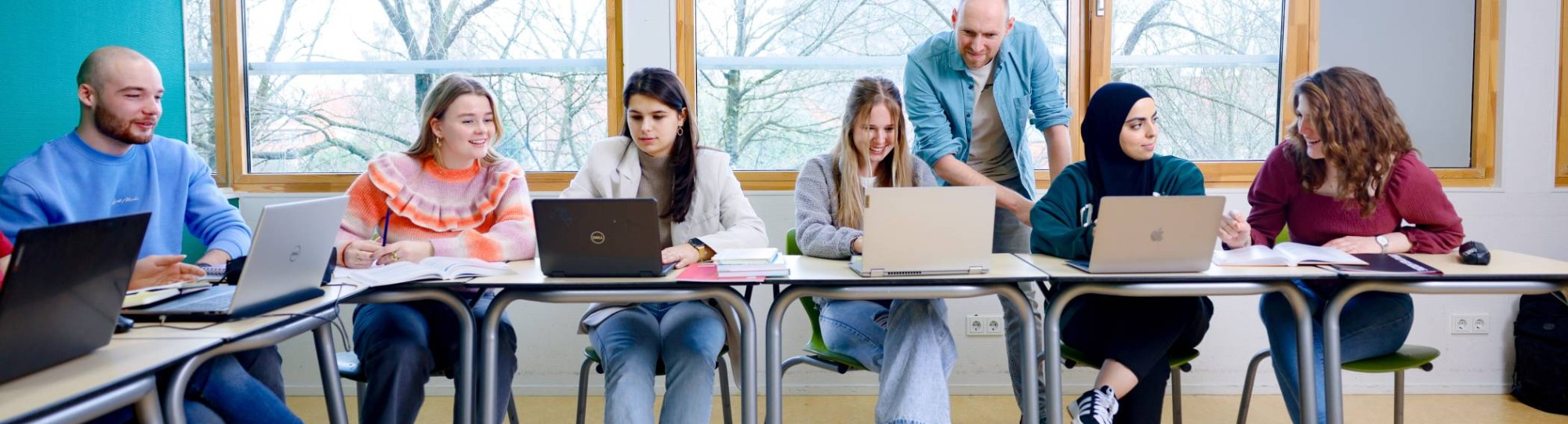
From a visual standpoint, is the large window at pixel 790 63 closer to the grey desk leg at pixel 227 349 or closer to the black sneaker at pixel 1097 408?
the black sneaker at pixel 1097 408

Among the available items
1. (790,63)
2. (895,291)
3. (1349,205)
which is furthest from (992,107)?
(895,291)

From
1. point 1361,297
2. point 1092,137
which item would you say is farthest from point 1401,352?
point 1092,137

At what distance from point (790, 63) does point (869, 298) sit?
5.39ft

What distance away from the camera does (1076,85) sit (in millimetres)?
3418

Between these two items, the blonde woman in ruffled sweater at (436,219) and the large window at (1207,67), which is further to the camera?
the large window at (1207,67)

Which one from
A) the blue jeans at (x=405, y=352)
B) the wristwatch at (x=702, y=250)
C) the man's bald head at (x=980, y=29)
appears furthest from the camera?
the man's bald head at (x=980, y=29)

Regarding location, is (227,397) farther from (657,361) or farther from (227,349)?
(657,361)

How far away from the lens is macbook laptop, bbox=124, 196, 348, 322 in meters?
1.69

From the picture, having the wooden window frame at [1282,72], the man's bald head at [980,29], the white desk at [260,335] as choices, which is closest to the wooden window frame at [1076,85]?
the wooden window frame at [1282,72]

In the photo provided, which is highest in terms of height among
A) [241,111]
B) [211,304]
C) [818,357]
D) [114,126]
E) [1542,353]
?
[241,111]

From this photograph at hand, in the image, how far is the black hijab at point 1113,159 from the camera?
2447mm

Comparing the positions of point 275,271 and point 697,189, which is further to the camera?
point 697,189

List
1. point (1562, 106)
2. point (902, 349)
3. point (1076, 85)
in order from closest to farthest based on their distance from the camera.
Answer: point (902, 349) → point (1562, 106) → point (1076, 85)

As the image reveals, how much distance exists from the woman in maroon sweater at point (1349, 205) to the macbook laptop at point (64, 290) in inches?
87.3
